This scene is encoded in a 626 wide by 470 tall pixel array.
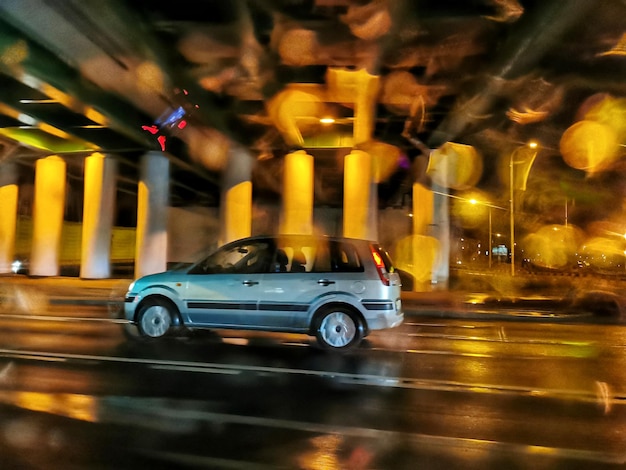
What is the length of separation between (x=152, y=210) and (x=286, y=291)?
64.0 ft

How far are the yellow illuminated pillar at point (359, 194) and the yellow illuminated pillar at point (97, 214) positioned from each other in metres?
11.1

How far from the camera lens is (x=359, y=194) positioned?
86.5ft

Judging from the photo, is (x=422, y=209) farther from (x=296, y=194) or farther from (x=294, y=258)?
(x=294, y=258)

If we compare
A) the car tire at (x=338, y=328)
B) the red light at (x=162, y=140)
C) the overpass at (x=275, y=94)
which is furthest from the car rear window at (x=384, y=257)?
the red light at (x=162, y=140)

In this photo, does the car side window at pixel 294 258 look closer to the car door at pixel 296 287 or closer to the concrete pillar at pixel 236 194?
the car door at pixel 296 287

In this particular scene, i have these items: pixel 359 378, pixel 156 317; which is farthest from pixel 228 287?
pixel 359 378

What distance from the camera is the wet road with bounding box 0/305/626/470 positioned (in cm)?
500

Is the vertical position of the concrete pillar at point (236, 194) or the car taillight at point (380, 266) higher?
the concrete pillar at point (236, 194)

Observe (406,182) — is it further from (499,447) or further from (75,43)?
(499,447)

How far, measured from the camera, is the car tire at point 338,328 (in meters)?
9.38

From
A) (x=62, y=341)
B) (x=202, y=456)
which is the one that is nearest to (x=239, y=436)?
(x=202, y=456)

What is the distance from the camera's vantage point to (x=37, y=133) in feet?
87.1

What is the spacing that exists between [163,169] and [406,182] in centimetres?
1545

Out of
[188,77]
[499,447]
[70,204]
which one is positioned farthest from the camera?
[70,204]
